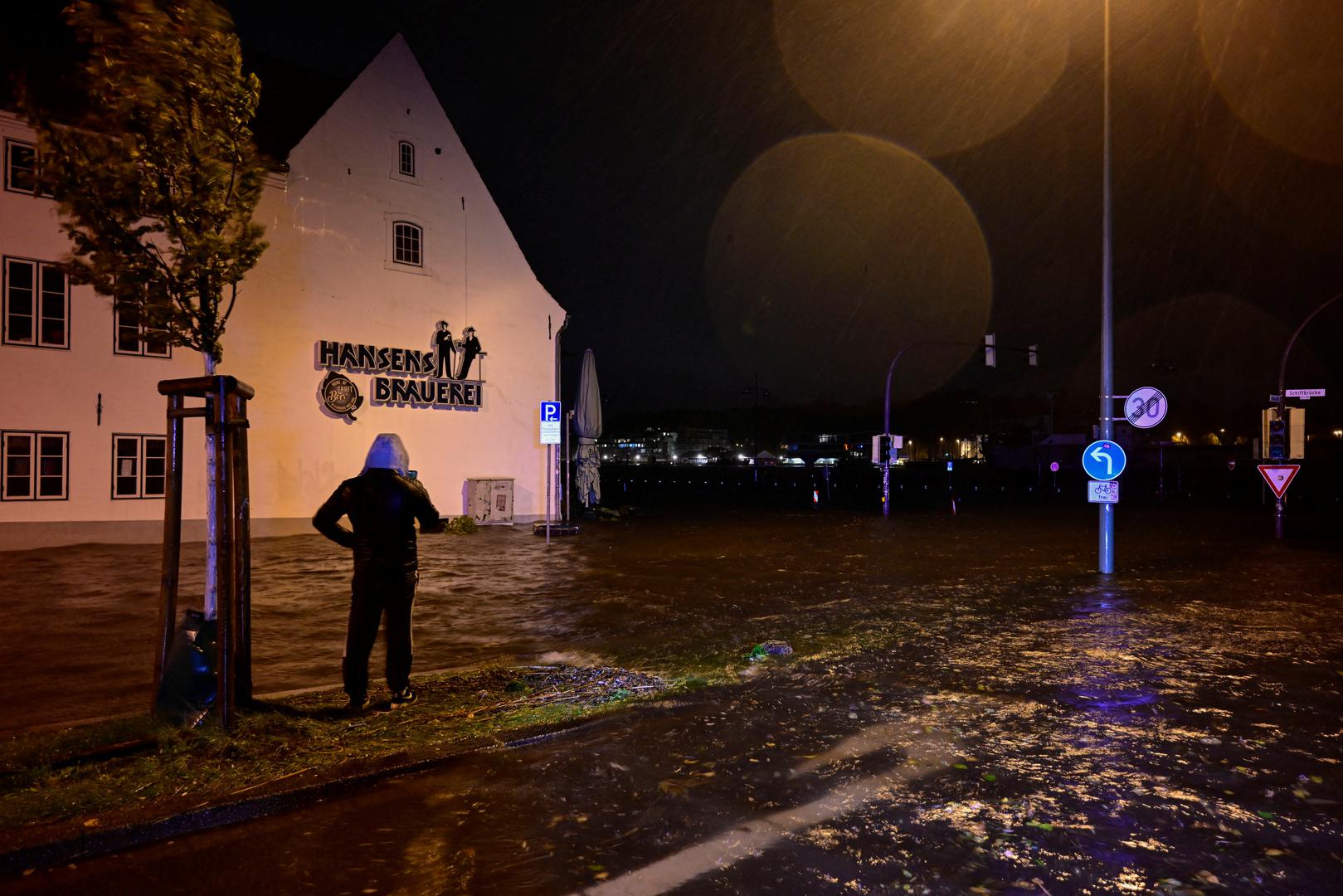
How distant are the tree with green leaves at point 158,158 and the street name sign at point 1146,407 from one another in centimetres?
1277

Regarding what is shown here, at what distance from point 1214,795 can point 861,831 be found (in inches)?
83.3

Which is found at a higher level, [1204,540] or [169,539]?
[169,539]

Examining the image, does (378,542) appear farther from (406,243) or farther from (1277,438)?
(1277,438)

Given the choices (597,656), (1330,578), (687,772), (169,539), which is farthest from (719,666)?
(1330,578)

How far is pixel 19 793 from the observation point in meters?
4.42

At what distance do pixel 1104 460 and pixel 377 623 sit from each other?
38.8 feet

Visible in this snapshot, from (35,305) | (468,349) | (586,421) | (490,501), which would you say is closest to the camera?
(35,305)

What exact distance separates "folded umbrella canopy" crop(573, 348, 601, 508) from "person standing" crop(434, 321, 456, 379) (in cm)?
413

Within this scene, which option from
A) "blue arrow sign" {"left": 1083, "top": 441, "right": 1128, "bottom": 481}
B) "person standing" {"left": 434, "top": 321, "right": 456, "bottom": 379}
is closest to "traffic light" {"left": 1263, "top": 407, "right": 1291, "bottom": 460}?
"blue arrow sign" {"left": 1083, "top": 441, "right": 1128, "bottom": 481}

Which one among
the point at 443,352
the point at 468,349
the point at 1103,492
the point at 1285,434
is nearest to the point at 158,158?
the point at 1103,492

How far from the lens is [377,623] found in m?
5.96

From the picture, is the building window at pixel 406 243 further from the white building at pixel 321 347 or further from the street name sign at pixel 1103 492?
the street name sign at pixel 1103 492

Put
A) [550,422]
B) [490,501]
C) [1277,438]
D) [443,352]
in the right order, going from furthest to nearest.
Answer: [490,501] < [443,352] < [1277,438] < [550,422]

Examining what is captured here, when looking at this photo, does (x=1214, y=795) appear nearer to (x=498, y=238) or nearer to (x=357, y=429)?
(x=357, y=429)
